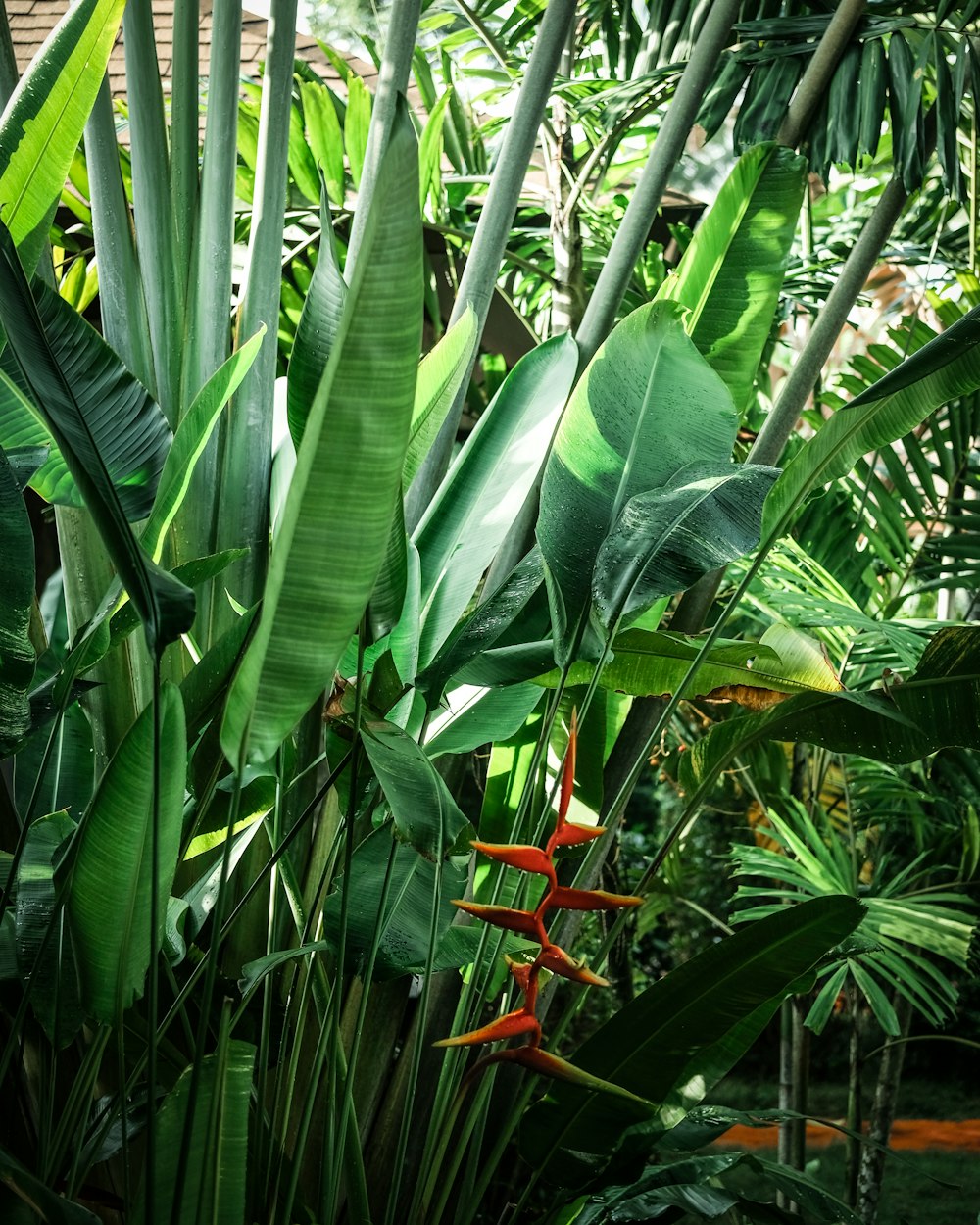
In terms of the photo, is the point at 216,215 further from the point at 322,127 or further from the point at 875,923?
the point at 875,923

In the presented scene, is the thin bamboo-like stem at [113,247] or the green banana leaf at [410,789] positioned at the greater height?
the thin bamboo-like stem at [113,247]

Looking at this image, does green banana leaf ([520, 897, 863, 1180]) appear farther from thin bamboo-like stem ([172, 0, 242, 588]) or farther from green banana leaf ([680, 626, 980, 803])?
thin bamboo-like stem ([172, 0, 242, 588])

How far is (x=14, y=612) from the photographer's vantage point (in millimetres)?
892

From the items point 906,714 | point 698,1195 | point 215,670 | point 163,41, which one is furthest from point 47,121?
point 163,41

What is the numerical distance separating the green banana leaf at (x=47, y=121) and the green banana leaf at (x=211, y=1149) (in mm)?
727

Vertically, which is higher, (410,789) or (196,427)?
(196,427)

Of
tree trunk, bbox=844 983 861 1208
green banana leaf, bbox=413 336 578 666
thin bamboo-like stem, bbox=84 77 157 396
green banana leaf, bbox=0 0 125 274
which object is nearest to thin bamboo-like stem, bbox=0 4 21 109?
thin bamboo-like stem, bbox=84 77 157 396

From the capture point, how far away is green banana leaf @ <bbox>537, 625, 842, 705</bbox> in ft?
3.31

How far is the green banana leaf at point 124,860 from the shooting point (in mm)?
808

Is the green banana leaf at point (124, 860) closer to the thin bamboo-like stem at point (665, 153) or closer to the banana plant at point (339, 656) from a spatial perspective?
the banana plant at point (339, 656)

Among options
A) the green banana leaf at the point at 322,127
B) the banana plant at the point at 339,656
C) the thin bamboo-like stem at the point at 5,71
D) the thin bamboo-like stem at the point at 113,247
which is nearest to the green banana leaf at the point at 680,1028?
the banana plant at the point at 339,656

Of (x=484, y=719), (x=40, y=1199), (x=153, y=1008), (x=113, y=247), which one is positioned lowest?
(x=40, y=1199)

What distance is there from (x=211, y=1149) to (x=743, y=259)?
3.45 feet

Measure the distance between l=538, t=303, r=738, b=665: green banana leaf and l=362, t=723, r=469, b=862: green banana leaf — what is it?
0.92 ft
